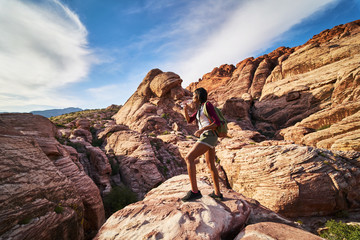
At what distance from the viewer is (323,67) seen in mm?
Answer: 31953

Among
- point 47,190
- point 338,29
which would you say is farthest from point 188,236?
point 338,29

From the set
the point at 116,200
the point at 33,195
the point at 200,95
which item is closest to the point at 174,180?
the point at 200,95

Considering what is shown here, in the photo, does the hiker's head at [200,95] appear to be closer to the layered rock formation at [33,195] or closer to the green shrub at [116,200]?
the layered rock formation at [33,195]

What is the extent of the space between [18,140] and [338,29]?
278 ft

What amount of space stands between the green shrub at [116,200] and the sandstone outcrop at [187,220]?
730cm

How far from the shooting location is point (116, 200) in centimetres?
1083

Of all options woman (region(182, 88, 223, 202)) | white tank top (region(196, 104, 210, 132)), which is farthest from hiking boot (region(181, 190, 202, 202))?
white tank top (region(196, 104, 210, 132))

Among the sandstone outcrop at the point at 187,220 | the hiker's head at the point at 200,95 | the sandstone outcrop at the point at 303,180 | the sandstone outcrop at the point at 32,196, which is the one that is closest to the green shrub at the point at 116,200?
the sandstone outcrop at the point at 32,196

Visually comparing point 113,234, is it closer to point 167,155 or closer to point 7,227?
point 7,227

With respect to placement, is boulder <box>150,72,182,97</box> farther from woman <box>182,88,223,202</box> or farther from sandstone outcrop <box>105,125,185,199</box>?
woman <box>182,88,223,202</box>

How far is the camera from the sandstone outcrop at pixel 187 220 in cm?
330

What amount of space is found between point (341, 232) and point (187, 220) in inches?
324

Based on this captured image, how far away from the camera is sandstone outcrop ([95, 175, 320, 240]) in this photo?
330 cm

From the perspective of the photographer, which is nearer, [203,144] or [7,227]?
[7,227]
